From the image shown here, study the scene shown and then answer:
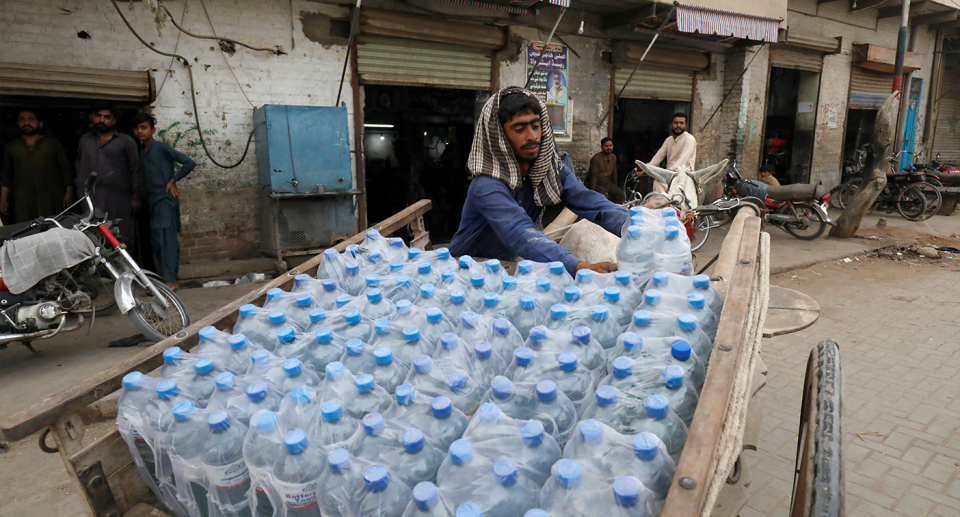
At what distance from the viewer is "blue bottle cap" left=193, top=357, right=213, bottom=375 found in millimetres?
1407

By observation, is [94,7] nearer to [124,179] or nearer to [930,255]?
[124,179]

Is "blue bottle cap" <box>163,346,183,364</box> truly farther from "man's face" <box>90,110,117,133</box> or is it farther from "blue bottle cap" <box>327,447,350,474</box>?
"man's face" <box>90,110,117,133</box>

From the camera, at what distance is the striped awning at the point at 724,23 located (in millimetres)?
8266

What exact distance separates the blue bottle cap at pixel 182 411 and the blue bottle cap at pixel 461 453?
0.65 metres

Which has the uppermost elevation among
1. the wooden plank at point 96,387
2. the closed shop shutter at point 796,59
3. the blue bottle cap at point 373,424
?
the closed shop shutter at point 796,59

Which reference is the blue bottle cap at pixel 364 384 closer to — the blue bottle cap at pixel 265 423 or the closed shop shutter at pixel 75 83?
the blue bottle cap at pixel 265 423

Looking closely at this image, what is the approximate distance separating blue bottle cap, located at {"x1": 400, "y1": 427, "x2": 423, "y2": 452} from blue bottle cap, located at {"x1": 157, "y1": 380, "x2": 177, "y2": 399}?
65 cm

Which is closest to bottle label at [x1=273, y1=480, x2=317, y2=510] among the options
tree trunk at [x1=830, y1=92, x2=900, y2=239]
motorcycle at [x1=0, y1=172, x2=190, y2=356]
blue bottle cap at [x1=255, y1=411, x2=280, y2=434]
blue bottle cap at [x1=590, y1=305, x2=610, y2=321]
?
blue bottle cap at [x1=255, y1=411, x2=280, y2=434]

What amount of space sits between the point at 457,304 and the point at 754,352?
2.90 ft

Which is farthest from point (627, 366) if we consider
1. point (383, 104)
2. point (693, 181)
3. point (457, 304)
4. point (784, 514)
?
point (383, 104)

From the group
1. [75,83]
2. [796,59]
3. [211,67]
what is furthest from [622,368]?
[796,59]

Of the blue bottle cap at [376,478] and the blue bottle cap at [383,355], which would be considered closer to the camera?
the blue bottle cap at [376,478]

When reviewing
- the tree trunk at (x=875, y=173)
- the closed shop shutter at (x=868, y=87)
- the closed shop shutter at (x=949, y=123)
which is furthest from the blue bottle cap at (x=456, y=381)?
the closed shop shutter at (x=949, y=123)

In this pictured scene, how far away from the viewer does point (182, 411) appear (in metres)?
1.22
